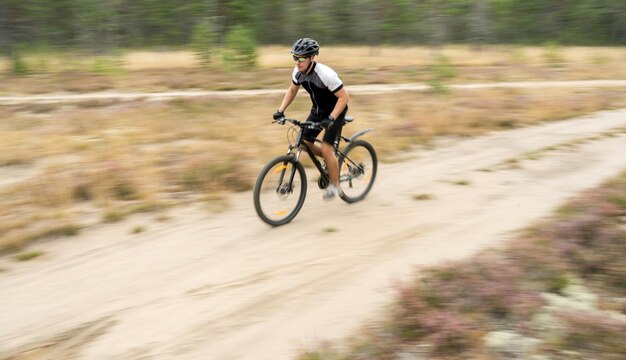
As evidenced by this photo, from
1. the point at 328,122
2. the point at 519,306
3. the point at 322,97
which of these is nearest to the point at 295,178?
the point at 328,122

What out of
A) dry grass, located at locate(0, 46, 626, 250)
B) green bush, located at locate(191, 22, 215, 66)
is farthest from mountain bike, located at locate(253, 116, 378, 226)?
green bush, located at locate(191, 22, 215, 66)

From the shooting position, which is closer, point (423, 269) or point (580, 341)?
point (580, 341)

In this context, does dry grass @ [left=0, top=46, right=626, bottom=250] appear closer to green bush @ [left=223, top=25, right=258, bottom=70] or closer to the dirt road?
green bush @ [left=223, top=25, right=258, bottom=70]

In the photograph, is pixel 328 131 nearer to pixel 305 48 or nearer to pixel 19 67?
pixel 305 48

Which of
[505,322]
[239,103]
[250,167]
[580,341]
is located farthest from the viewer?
[239,103]

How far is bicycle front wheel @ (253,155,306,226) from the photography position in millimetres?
6293

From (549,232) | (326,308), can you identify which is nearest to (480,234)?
(549,232)

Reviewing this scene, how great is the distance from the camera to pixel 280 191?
657cm

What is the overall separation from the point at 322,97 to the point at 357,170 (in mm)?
1411

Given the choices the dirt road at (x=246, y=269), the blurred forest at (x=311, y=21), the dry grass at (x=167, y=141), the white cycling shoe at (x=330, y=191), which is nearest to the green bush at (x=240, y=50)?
the blurred forest at (x=311, y=21)

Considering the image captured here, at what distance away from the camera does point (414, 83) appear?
75.3 feet

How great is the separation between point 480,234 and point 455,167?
133 inches

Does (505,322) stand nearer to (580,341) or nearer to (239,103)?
(580,341)

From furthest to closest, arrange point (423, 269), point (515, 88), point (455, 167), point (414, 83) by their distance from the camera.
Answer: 1. point (414, 83)
2. point (515, 88)
3. point (455, 167)
4. point (423, 269)
